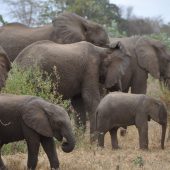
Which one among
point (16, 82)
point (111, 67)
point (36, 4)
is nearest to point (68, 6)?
point (36, 4)

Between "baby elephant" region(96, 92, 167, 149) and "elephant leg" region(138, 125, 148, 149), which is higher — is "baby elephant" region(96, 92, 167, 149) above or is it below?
above

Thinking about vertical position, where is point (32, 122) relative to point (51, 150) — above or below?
above

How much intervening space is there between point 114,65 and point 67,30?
1.44 metres

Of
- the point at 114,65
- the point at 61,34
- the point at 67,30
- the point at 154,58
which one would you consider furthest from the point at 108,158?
the point at 154,58

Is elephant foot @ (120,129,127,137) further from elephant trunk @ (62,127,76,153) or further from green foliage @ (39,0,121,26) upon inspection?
green foliage @ (39,0,121,26)

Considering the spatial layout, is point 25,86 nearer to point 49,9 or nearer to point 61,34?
point 61,34

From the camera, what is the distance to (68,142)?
24.6 ft

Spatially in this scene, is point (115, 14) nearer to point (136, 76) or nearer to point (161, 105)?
point (136, 76)

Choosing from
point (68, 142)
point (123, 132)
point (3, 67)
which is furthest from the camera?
point (123, 132)

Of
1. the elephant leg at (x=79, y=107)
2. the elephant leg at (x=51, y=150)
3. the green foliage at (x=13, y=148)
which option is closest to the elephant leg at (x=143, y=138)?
the elephant leg at (x=79, y=107)

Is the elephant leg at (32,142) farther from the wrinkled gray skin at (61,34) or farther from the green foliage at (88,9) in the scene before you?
the green foliage at (88,9)

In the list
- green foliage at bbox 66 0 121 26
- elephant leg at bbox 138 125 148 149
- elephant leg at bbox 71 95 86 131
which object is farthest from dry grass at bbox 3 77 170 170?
green foliage at bbox 66 0 121 26

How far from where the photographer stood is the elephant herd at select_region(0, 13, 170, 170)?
7586 mm

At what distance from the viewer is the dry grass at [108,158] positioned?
26.6 ft
